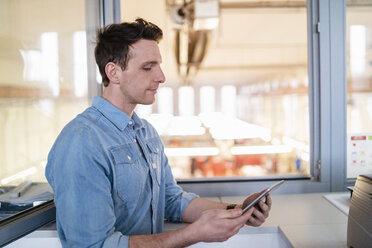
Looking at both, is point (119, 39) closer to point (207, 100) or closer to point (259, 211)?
point (259, 211)

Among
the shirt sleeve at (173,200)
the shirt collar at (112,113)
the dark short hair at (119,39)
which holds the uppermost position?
the dark short hair at (119,39)

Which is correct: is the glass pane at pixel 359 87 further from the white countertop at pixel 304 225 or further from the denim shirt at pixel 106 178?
the denim shirt at pixel 106 178

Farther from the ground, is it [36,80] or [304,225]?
[36,80]

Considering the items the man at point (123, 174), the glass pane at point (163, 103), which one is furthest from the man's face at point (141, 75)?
the glass pane at point (163, 103)

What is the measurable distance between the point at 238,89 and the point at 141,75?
28.3 ft

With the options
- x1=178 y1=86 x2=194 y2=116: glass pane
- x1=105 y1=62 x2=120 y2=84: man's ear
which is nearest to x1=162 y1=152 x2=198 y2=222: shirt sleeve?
x1=105 y1=62 x2=120 y2=84: man's ear

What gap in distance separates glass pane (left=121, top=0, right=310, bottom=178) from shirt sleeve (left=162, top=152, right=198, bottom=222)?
544mm

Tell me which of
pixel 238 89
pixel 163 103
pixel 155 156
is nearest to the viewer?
pixel 155 156

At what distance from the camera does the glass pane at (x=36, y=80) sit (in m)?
1.15

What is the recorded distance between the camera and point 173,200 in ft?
4.76

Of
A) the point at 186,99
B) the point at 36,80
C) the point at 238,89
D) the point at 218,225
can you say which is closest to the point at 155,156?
the point at 218,225

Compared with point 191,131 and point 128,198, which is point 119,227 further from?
point 191,131

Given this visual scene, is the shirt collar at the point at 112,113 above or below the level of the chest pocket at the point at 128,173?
above

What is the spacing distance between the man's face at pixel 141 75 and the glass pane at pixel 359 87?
3.84ft
